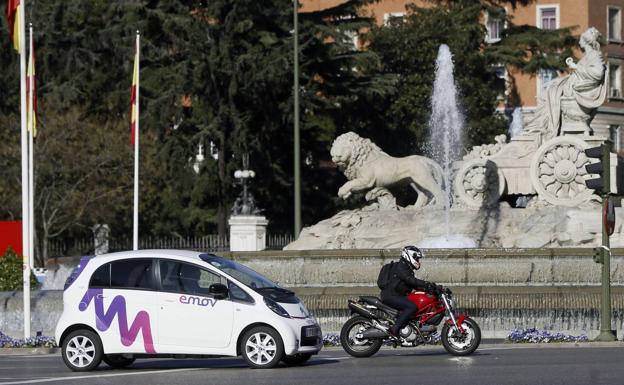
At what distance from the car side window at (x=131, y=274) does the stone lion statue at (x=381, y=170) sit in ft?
46.3

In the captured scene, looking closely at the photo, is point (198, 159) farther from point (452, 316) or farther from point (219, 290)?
point (219, 290)

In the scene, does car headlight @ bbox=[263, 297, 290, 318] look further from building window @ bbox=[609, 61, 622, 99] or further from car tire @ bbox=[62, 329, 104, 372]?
building window @ bbox=[609, 61, 622, 99]

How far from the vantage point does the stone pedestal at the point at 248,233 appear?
150 ft

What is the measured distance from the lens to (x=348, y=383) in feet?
63.1

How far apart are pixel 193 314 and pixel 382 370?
2.52 m

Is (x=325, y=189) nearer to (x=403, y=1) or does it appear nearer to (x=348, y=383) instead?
(x=403, y=1)

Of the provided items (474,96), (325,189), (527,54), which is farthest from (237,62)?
(527,54)

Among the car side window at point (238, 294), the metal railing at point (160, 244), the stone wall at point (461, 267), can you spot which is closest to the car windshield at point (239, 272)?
the car side window at point (238, 294)

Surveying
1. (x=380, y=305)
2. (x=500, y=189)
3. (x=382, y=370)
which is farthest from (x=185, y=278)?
(x=500, y=189)

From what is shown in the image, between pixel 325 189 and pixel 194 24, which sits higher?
pixel 194 24

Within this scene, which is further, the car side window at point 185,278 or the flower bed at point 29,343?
the flower bed at point 29,343

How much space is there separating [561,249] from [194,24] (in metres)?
30.1

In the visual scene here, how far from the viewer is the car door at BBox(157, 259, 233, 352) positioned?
71.5ft

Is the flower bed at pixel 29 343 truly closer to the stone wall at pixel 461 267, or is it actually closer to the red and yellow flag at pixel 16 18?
the red and yellow flag at pixel 16 18
